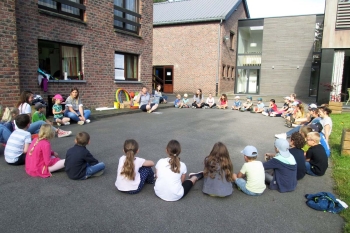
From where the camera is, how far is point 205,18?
81.9 feet

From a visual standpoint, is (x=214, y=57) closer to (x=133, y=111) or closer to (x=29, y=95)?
(x=133, y=111)

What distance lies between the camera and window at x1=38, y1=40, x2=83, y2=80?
1145 centimetres

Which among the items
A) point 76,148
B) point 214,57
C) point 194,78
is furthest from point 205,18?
point 76,148

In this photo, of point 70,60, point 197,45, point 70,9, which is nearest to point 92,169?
point 70,60

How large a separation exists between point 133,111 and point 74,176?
872cm

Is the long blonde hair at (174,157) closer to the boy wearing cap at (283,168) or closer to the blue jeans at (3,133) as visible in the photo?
the boy wearing cap at (283,168)

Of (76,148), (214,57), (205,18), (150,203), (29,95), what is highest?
(205,18)

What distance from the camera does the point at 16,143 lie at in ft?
16.6

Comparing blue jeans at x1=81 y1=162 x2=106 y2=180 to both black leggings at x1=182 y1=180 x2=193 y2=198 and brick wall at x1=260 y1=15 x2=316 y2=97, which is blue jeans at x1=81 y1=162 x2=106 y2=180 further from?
brick wall at x1=260 y1=15 x2=316 y2=97

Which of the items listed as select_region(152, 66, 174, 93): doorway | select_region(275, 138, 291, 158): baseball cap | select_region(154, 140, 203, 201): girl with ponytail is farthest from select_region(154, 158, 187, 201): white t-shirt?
select_region(152, 66, 174, 93): doorway

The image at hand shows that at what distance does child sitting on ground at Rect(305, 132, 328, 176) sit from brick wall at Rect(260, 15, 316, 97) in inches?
921

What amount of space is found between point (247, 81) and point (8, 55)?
24702mm

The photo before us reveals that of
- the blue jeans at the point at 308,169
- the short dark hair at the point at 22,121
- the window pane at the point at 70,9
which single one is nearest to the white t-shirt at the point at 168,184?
the blue jeans at the point at 308,169

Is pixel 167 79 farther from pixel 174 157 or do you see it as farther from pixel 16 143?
pixel 174 157
